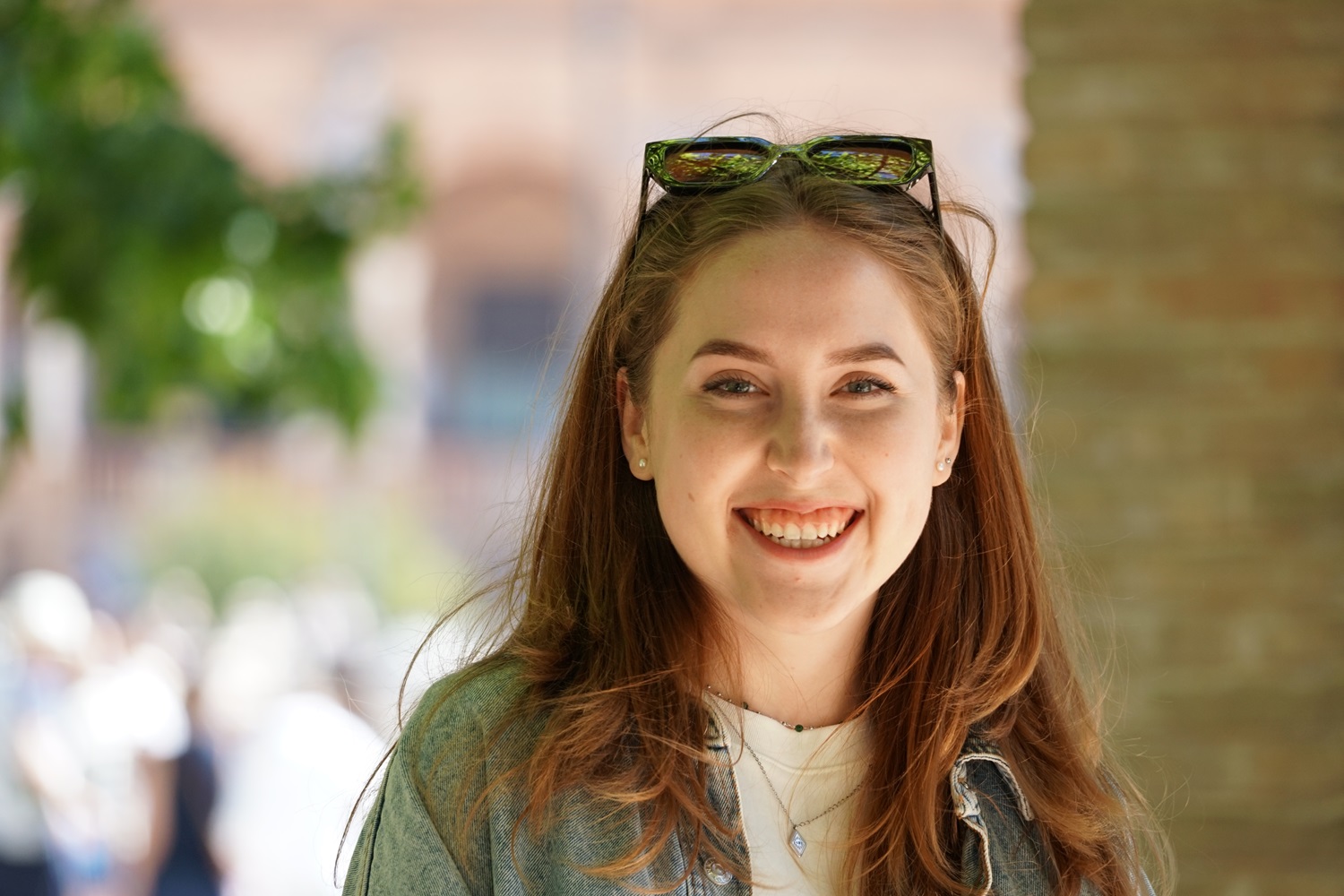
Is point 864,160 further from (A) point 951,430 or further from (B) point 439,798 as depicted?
(B) point 439,798

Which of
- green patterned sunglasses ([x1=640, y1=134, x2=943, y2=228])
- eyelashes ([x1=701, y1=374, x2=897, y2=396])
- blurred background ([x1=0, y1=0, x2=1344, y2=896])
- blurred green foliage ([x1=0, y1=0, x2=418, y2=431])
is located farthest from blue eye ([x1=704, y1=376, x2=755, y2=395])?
blurred green foliage ([x1=0, y1=0, x2=418, y2=431])

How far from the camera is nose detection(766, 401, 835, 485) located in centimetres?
149

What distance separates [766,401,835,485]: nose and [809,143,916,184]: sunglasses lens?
322mm

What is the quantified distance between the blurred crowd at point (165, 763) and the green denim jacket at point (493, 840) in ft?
8.28

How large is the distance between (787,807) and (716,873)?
0.12 metres

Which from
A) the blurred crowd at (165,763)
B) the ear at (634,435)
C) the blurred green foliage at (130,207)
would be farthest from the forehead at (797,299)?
the blurred crowd at (165,763)

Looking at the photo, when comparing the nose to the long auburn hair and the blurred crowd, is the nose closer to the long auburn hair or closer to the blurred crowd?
the long auburn hair

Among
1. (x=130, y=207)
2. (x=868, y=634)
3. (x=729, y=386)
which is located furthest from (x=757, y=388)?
(x=130, y=207)

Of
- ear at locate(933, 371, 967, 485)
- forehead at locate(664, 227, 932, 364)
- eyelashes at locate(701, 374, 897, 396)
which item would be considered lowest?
ear at locate(933, 371, 967, 485)

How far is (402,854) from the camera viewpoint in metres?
1.55

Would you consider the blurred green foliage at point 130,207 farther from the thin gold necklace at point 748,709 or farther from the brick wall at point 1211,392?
the thin gold necklace at point 748,709

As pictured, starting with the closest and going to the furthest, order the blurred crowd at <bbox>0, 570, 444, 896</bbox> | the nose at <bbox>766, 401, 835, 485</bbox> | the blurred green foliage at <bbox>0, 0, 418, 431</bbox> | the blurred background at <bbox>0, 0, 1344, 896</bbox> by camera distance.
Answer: the nose at <bbox>766, 401, 835, 485</bbox>
the blurred background at <bbox>0, 0, 1344, 896</bbox>
the blurred green foliage at <bbox>0, 0, 418, 431</bbox>
the blurred crowd at <bbox>0, 570, 444, 896</bbox>

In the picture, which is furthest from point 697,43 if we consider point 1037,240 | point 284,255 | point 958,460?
point 958,460

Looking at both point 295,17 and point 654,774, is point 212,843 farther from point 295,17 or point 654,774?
point 295,17
